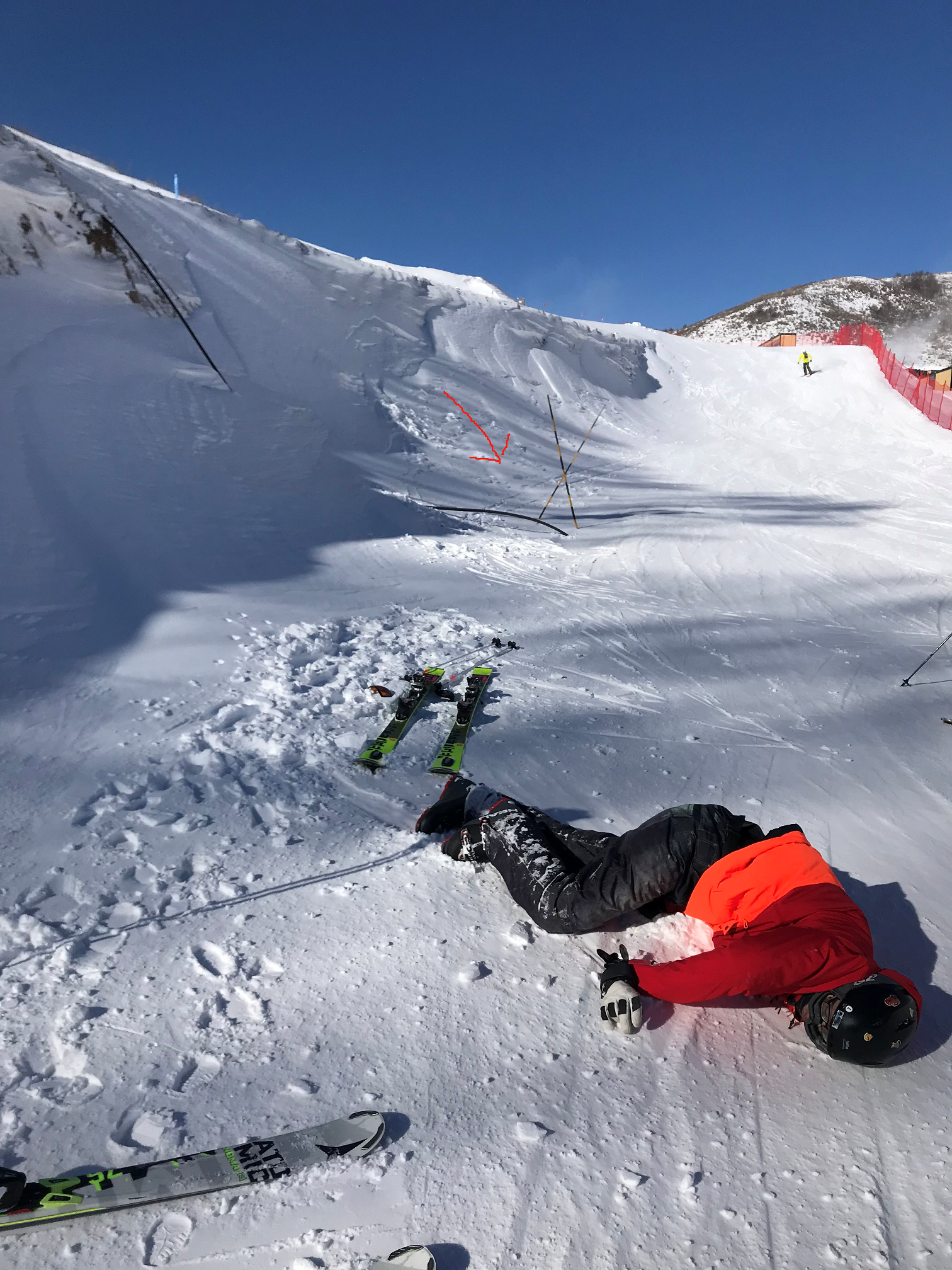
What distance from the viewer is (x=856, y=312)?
189ft

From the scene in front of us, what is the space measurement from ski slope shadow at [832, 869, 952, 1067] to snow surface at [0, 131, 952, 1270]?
0.06ft

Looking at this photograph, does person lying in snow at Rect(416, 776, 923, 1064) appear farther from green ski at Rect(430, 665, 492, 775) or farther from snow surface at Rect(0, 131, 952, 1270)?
green ski at Rect(430, 665, 492, 775)

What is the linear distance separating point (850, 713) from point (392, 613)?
3436 millimetres

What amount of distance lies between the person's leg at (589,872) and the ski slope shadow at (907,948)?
857 millimetres

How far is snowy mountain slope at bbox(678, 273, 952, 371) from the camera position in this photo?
53.8m

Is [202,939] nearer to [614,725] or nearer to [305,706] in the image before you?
[305,706]

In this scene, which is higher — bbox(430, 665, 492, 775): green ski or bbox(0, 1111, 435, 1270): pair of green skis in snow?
bbox(430, 665, 492, 775): green ski

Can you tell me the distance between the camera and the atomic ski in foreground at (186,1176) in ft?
5.36

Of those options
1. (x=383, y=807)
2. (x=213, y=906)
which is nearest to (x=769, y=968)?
(x=383, y=807)

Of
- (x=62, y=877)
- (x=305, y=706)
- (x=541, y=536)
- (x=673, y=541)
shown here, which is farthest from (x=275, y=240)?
(x=62, y=877)

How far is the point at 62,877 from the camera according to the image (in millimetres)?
2693

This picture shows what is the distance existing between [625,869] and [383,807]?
1.29m

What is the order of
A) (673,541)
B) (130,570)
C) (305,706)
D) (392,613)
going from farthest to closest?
(673,541) < (392,613) < (130,570) < (305,706)

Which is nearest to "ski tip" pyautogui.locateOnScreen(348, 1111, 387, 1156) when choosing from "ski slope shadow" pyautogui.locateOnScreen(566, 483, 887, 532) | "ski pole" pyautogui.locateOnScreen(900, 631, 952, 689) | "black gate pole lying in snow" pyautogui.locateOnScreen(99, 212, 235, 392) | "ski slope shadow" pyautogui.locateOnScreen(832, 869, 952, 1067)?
"ski slope shadow" pyautogui.locateOnScreen(832, 869, 952, 1067)
